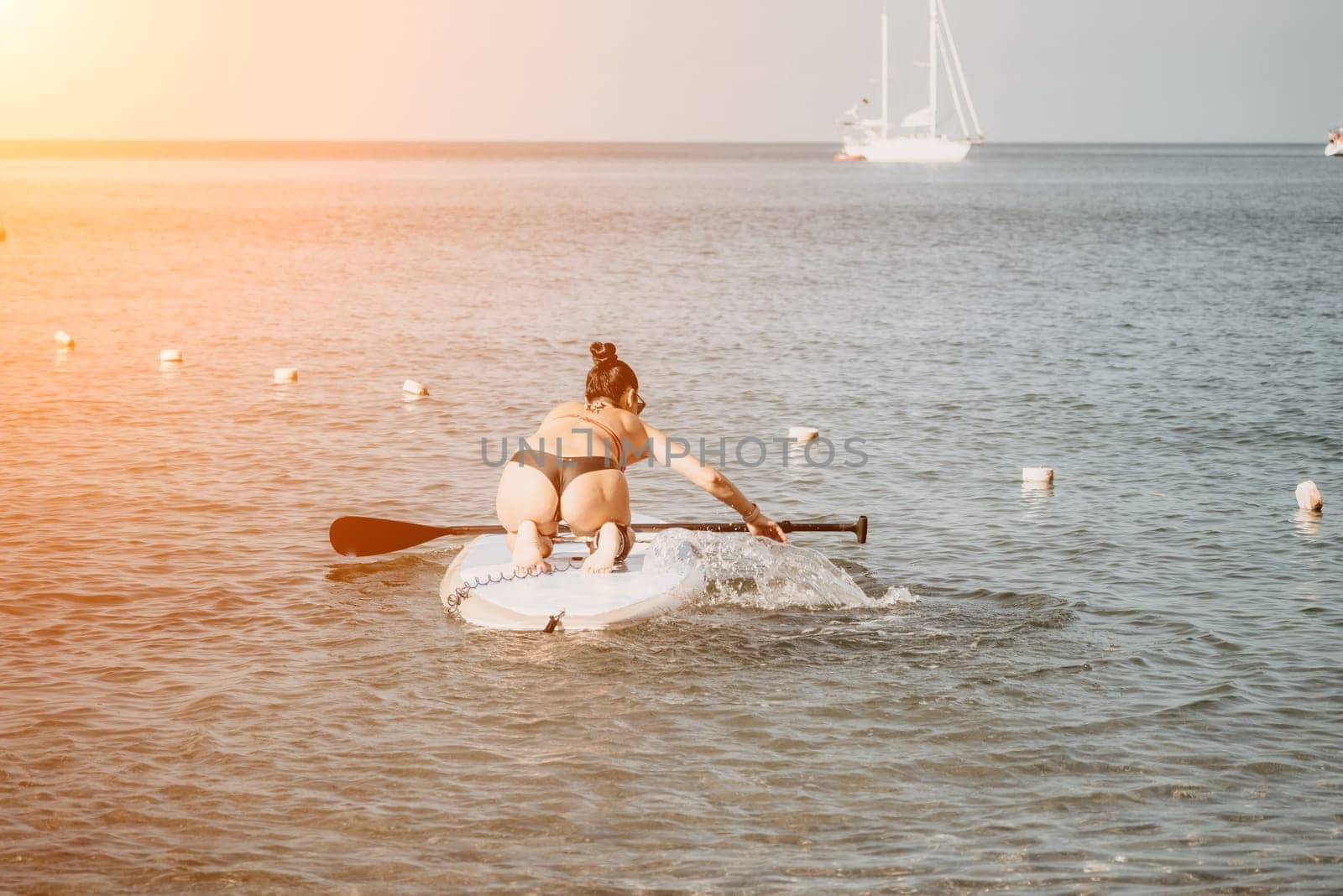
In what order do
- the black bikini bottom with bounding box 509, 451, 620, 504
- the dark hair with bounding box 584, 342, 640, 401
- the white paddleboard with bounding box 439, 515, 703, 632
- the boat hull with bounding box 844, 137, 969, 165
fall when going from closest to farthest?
the white paddleboard with bounding box 439, 515, 703, 632 < the black bikini bottom with bounding box 509, 451, 620, 504 < the dark hair with bounding box 584, 342, 640, 401 < the boat hull with bounding box 844, 137, 969, 165

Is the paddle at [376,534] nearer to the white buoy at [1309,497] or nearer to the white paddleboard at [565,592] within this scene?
the white paddleboard at [565,592]

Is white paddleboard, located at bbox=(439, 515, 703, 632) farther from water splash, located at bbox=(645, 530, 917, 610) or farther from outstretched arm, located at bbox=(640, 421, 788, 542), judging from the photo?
outstretched arm, located at bbox=(640, 421, 788, 542)

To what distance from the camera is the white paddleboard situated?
10805 millimetres

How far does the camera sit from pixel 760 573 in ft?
39.4

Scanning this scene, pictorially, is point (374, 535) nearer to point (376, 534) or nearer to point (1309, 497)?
point (376, 534)

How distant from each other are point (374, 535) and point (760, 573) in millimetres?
3563

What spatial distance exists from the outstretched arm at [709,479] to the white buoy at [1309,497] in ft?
22.1

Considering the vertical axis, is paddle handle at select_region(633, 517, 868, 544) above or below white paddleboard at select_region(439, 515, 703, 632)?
above

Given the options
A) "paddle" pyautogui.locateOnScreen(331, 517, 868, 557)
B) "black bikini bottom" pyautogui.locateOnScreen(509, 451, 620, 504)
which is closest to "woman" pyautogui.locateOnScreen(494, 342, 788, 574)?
"black bikini bottom" pyautogui.locateOnScreen(509, 451, 620, 504)

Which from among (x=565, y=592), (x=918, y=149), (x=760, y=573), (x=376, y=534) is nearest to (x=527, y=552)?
(x=565, y=592)

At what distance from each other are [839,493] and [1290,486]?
5.21m

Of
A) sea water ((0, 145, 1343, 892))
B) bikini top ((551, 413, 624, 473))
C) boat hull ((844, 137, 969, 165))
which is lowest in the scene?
sea water ((0, 145, 1343, 892))

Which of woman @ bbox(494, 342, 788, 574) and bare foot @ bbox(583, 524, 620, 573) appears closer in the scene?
woman @ bbox(494, 342, 788, 574)

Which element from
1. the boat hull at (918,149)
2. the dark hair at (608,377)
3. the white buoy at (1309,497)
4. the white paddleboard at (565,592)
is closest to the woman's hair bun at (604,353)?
the dark hair at (608,377)
